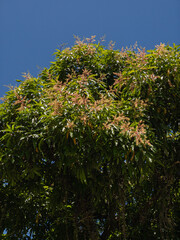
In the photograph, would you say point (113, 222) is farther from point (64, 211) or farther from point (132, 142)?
point (132, 142)

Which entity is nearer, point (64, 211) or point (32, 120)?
point (32, 120)

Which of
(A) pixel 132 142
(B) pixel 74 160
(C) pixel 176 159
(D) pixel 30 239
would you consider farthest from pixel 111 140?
(D) pixel 30 239

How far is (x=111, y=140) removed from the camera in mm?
3289

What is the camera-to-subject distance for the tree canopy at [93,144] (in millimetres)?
3221

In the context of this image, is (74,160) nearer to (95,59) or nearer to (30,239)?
(95,59)

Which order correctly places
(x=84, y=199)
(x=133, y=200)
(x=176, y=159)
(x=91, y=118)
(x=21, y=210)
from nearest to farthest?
(x=91, y=118)
(x=84, y=199)
(x=176, y=159)
(x=21, y=210)
(x=133, y=200)

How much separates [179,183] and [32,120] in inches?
106

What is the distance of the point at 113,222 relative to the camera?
451cm

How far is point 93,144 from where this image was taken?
323 cm

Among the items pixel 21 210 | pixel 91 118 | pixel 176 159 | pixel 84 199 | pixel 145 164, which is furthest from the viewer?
pixel 21 210

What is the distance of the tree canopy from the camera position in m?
3.22

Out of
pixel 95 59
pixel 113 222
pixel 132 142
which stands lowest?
pixel 113 222

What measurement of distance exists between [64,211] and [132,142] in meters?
1.85

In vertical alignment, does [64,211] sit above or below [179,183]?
below
